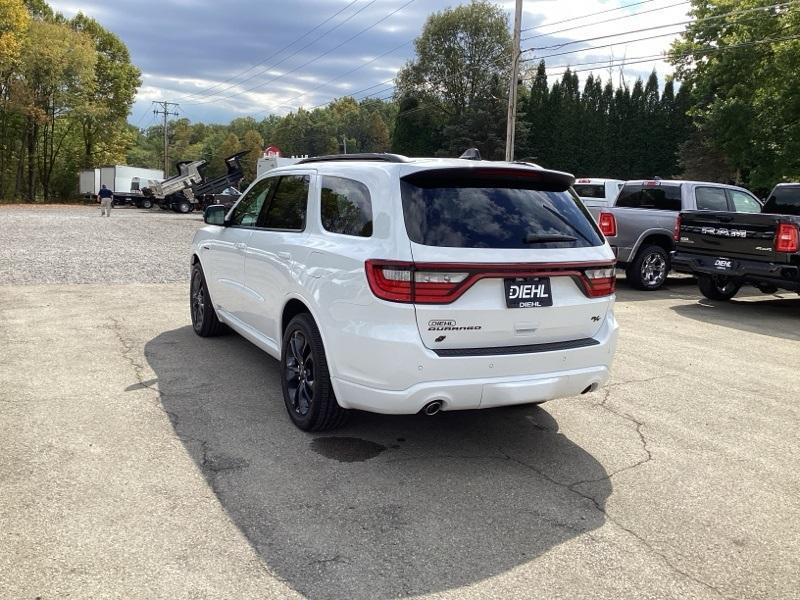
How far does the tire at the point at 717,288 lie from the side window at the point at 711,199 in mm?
1709

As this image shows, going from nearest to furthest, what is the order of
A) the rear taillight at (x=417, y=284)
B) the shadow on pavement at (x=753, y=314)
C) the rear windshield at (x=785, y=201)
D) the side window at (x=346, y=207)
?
the rear taillight at (x=417, y=284)
the side window at (x=346, y=207)
the shadow on pavement at (x=753, y=314)
the rear windshield at (x=785, y=201)

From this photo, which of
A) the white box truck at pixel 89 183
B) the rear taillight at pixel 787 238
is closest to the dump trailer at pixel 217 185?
the white box truck at pixel 89 183

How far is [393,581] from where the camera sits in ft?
9.18

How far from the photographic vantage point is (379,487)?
12.1 feet

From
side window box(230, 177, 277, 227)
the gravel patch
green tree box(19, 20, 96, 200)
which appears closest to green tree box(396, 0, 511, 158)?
green tree box(19, 20, 96, 200)

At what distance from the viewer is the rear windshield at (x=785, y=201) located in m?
10.4

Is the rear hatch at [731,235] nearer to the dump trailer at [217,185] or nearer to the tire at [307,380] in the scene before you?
the tire at [307,380]

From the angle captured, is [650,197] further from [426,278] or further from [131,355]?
[426,278]

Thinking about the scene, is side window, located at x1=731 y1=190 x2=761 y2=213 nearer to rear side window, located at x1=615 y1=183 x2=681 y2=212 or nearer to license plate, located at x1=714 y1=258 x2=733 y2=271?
rear side window, located at x1=615 y1=183 x2=681 y2=212

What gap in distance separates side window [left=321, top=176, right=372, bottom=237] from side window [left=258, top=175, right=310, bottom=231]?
283 millimetres

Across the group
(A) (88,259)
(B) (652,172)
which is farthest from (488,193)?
(B) (652,172)

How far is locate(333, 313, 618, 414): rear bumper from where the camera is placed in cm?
362

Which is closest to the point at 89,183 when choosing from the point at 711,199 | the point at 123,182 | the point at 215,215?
the point at 123,182

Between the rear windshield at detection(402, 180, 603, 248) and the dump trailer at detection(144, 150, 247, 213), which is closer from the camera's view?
the rear windshield at detection(402, 180, 603, 248)
